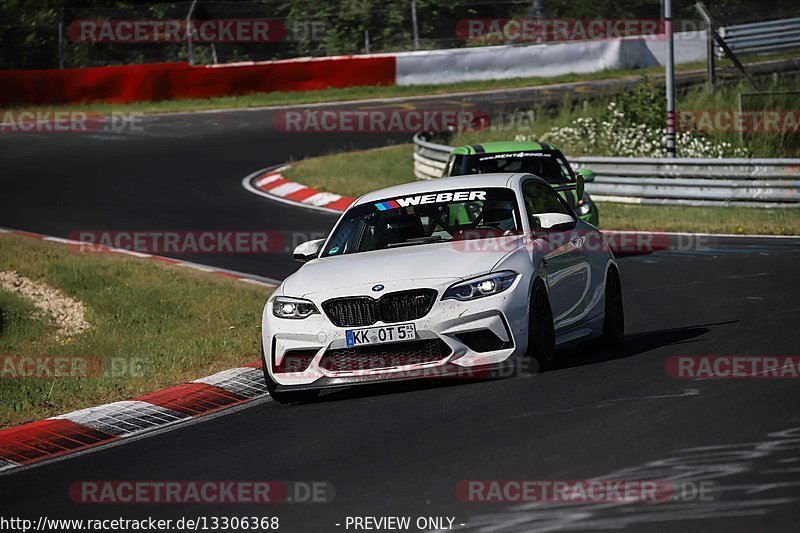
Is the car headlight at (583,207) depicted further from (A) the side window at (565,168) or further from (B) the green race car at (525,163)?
(A) the side window at (565,168)

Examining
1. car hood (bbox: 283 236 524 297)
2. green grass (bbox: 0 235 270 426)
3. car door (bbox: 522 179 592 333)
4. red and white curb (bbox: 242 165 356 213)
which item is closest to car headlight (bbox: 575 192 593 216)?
green grass (bbox: 0 235 270 426)

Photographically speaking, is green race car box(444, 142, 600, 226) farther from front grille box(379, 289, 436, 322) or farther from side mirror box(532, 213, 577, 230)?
front grille box(379, 289, 436, 322)

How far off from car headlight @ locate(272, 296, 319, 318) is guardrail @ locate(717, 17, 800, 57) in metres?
26.7

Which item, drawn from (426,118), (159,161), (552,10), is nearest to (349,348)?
(159,161)

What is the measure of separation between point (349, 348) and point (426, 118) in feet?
82.2

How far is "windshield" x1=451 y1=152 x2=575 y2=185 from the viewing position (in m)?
16.5

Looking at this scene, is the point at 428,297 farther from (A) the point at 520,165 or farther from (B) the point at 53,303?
(A) the point at 520,165

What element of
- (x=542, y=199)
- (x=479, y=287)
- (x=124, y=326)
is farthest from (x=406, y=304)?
(x=124, y=326)

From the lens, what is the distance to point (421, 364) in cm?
882

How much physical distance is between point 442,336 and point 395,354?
325 mm
